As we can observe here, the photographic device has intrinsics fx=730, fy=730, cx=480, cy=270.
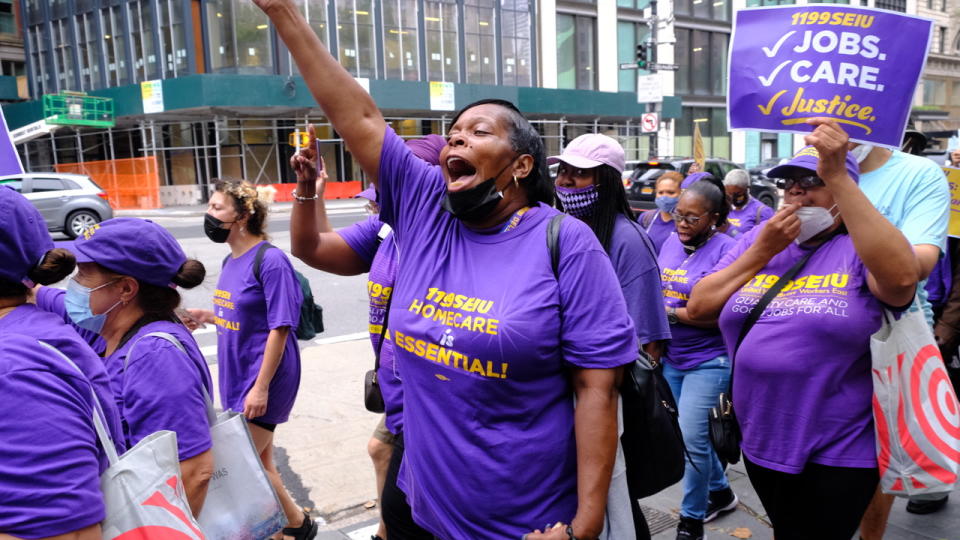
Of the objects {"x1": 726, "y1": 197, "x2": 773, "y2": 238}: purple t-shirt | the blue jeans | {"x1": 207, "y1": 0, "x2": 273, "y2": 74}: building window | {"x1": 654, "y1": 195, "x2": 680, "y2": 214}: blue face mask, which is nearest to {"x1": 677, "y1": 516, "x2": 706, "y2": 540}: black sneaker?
the blue jeans

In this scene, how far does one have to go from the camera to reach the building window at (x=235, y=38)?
29.2 metres

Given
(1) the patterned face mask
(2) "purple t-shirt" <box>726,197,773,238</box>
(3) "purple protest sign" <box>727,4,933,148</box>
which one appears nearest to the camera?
(3) "purple protest sign" <box>727,4,933,148</box>

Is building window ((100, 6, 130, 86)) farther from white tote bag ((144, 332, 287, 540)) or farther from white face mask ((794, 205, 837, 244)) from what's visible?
white face mask ((794, 205, 837, 244))

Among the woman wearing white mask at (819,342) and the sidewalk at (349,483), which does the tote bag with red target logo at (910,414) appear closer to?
the woman wearing white mask at (819,342)

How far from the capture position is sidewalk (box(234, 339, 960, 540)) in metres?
4.12

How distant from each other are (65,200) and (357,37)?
57.6ft

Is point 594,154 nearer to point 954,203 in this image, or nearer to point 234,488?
point 234,488

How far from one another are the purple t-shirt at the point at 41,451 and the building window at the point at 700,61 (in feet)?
142

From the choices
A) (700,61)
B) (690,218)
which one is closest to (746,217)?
(690,218)

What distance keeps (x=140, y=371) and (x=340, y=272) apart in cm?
125

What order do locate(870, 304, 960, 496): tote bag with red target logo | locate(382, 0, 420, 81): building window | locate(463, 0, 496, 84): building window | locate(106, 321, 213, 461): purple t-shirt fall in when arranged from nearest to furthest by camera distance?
locate(106, 321, 213, 461): purple t-shirt, locate(870, 304, 960, 496): tote bag with red target logo, locate(382, 0, 420, 81): building window, locate(463, 0, 496, 84): building window

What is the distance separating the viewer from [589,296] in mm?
2047

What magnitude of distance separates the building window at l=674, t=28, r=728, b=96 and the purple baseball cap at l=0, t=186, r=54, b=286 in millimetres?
42969

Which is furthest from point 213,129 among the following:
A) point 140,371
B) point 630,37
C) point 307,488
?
point 140,371
